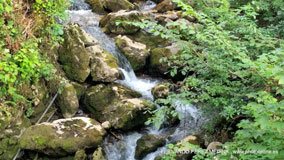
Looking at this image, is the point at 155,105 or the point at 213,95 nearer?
the point at 213,95

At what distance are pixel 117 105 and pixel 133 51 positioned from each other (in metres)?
1.89

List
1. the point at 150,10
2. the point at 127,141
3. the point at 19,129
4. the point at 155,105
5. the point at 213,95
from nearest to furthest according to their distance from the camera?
the point at 213,95 < the point at 19,129 < the point at 127,141 < the point at 155,105 < the point at 150,10

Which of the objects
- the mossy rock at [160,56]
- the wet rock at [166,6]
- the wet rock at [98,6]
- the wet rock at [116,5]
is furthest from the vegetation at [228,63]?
the wet rock at [98,6]

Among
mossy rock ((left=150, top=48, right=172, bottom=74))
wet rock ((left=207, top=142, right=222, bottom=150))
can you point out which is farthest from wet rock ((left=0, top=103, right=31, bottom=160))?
mossy rock ((left=150, top=48, right=172, bottom=74))

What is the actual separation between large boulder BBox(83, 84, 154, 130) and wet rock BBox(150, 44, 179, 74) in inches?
39.0

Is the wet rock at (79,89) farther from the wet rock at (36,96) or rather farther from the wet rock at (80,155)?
the wet rock at (80,155)

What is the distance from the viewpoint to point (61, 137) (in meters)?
4.89

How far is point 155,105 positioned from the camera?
5926mm

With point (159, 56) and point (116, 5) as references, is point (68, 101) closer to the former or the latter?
point (159, 56)

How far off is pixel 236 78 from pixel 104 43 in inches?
160

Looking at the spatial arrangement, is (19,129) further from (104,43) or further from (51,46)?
(104,43)

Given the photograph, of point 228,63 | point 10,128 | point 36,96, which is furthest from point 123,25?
point 228,63

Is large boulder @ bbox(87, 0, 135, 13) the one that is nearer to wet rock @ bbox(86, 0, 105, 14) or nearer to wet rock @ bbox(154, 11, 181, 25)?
wet rock @ bbox(86, 0, 105, 14)

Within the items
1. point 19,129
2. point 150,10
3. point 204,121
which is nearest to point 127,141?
point 204,121
